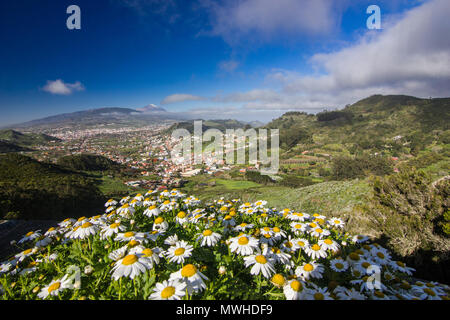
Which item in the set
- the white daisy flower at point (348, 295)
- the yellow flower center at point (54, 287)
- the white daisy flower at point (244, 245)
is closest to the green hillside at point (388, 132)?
the white daisy flower at point (348, 295)

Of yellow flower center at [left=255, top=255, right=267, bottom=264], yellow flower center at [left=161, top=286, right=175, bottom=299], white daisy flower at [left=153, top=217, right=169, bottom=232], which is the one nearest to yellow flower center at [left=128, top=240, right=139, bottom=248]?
white daisy flower at [left=153, top=217, right=169, bottom=232]

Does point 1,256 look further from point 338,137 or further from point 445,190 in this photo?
point 338,137

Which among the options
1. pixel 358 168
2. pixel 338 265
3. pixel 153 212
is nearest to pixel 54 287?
pixel 153 212

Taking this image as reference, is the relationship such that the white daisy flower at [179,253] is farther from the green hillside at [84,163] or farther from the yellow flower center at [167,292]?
the green hillside at [84,163]

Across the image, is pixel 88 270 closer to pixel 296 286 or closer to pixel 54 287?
pixel 54 287

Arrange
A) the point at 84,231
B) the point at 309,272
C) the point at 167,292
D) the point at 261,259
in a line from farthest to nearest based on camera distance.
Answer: the point at 84,231
the point at 309,272
the point at 261,259
the point at 167,292

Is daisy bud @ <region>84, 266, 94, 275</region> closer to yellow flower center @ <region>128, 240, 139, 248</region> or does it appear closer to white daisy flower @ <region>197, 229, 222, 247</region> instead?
yellow flower center @ <region>128, 240, 139, 248</region>
